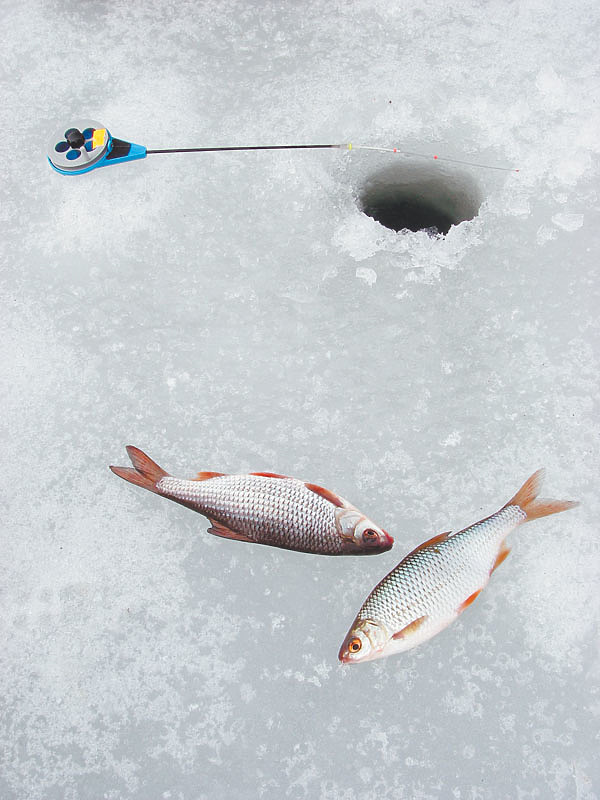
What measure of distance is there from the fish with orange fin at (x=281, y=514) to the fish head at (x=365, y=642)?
0.25 m

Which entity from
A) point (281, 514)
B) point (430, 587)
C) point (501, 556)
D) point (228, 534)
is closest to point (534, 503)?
point (501, 556)

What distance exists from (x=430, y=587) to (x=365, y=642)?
290 millimetres

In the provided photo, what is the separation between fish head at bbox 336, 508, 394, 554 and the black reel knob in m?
1.90

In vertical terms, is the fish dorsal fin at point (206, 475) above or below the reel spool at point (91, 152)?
below

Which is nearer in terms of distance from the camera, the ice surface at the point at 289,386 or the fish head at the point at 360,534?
the fish head at the point at 360,534

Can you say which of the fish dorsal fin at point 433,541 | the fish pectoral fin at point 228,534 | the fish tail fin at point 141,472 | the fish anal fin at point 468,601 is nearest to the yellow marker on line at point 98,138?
the fish tail fin at point 141,472

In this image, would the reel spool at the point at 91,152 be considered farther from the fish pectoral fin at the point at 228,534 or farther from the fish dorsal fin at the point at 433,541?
the fish dorsal fin at the point at 433,541

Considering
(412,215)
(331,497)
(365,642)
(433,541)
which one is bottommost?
(365,642)

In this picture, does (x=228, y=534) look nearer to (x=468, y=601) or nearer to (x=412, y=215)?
(x=468, y=601)

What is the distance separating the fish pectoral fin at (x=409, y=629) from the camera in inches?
82.7

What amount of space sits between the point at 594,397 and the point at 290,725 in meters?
1.72

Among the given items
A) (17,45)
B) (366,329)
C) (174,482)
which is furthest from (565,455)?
(17,45)

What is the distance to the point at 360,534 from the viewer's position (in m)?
2.15

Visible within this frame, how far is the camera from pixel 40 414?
8.68 ft
